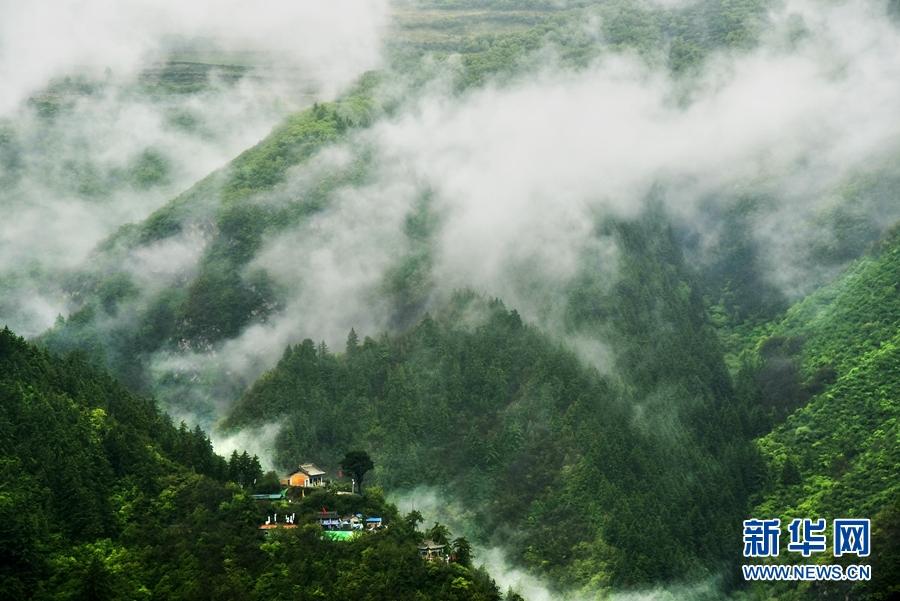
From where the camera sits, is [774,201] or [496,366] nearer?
[496,366]

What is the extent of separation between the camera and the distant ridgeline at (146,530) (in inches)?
4707

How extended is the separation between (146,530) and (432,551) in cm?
1916

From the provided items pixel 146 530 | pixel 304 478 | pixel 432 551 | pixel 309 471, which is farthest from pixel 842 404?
pixel 146 530

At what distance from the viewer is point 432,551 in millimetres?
130500

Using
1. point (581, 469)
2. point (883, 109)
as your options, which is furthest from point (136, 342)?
point (883, 109)

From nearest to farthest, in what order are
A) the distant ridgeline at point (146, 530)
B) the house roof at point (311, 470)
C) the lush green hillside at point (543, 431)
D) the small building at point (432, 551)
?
the distant ridgeline at point (146, 530), the small building at point (432, 551), the house roof at point (311, 470), the lush green hillside at point (543, 431)

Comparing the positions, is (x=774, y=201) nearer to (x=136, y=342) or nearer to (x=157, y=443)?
(x=136, y=342)

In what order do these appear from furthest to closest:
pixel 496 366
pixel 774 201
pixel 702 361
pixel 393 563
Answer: pixel 774 201
pixel 702 361
pixel 496 366
pixel 393 563

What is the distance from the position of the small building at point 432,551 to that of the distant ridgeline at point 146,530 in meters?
0.62

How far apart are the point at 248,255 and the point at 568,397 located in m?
40.2

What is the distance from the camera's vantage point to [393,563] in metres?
125

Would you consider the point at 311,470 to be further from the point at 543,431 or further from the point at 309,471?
the point at 543,431

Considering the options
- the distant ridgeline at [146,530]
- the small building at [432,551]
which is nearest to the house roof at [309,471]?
the distant ridgeline at [146,530]

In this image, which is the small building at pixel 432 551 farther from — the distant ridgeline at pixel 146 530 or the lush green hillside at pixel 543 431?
the lush green hillside at pixel 543 431
